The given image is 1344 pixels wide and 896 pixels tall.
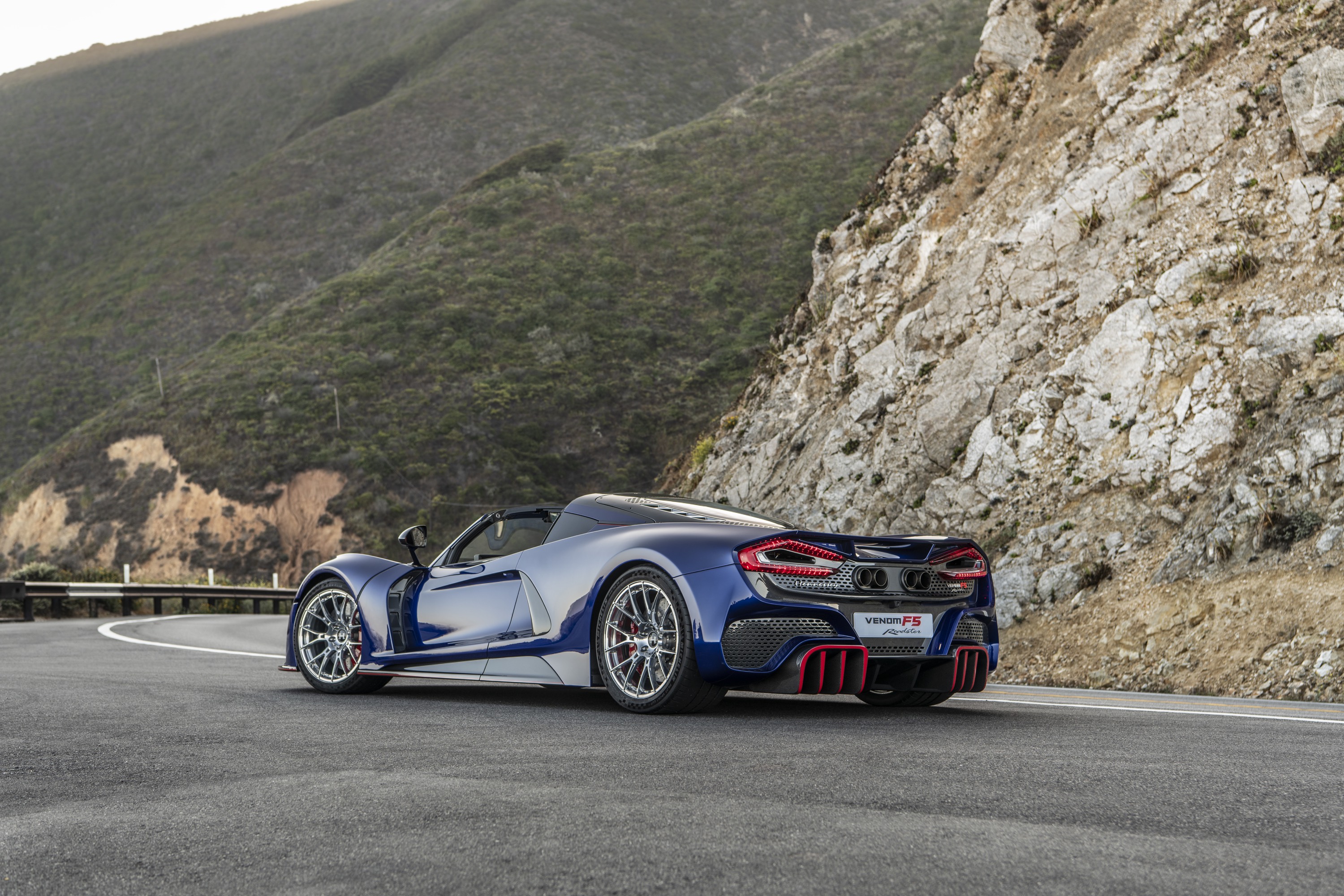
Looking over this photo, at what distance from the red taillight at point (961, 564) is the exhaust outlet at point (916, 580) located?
0.27 ft

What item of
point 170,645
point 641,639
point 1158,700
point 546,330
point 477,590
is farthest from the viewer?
point 546,330

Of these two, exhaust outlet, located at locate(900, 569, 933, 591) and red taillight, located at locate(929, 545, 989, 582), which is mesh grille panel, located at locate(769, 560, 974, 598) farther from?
red taillight, located at locate(929, 545, 989, 582)

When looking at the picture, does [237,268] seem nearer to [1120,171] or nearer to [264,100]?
[264,100]

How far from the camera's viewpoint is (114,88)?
89.1 m

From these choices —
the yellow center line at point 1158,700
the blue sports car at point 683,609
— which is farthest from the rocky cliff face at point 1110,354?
the blue sports car at point 683,609

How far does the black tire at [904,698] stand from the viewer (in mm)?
7008

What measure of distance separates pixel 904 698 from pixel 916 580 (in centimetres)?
123

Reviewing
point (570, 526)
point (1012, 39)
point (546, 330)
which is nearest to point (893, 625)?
point (570, 526)

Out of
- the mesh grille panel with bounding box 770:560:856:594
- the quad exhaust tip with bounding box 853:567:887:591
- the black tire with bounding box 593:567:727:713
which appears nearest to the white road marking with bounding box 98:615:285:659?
the black tire with bounding box 593:567:727:713

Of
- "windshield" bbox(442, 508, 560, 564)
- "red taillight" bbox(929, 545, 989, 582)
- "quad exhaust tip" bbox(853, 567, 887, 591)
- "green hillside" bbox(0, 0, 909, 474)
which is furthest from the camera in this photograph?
"green hillside" bbox(0, 0, 909, 474)

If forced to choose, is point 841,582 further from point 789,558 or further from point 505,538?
point 505,538

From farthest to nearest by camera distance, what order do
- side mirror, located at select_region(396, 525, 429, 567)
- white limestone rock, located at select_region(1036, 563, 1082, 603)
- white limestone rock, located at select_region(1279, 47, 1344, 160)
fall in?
white limestone rock, located at select_region(1279, 47, 1344, 160), white limestone rock, located at select_region(1036, 563, 1082, 603), side mirror, located at select_region(396, 525, 429, 567)

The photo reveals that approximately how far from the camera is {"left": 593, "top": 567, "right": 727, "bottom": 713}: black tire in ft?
19.2

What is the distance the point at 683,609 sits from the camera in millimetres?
5867
